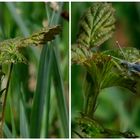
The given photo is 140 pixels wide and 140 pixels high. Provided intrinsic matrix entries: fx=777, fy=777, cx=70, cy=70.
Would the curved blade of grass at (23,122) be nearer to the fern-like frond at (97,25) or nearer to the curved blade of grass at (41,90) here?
the curved blade of grass at (41,90)

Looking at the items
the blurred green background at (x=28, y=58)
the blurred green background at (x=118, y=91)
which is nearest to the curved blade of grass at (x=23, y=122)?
the blurred green background at (x=28, y=58)

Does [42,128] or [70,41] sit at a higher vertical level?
[70,41]

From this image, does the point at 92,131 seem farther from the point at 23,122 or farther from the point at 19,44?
the point at 19,44

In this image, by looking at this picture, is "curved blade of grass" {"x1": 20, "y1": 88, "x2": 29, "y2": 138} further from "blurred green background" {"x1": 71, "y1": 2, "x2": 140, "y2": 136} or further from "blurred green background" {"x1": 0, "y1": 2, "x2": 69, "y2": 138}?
"blurred green background" {"x1": 71, "y1": 2, "x2": 140, "y2": 136}

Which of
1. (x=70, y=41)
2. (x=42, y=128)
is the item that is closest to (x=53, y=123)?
(x=42, y=128)

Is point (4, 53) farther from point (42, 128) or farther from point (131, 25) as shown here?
point (131, 25)

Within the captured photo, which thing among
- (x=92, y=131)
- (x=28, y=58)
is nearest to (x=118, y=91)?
(x=92, y=131)

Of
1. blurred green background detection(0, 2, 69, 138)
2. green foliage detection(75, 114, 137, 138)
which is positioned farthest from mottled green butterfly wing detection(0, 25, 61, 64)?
green foliage detection(75, 114, 137, 138)
